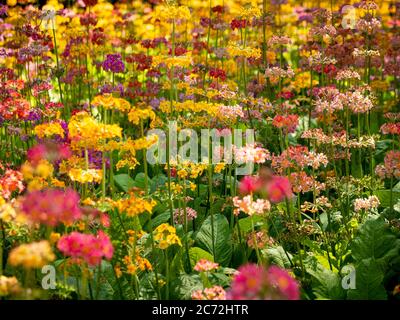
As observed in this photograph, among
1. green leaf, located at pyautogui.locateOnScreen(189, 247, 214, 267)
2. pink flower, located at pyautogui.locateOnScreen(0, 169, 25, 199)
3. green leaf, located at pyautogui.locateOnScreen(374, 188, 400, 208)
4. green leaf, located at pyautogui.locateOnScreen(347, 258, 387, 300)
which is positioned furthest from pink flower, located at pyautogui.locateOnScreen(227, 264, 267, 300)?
green leaf, located at pyautogui.locateOnScreen(374, 188, 400, 208)

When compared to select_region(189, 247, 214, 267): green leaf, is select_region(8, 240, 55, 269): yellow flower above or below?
above

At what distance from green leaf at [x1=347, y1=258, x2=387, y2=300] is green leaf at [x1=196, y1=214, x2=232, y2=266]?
81 cm

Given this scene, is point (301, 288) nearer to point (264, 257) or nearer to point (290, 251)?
point (264, 257)

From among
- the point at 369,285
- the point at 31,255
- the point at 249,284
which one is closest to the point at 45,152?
the point at 31,255

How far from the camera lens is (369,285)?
3.64m

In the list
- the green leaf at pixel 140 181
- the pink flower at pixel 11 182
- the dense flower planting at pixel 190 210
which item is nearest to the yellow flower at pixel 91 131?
the dense flower planting at pixel 190 210

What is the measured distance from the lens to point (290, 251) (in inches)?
171

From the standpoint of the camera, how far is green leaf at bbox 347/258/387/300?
3.65m

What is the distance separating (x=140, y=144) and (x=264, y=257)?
1118mm

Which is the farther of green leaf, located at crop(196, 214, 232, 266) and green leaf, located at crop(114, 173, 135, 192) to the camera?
green leaf, located at crop(114, 173, 135, 192)

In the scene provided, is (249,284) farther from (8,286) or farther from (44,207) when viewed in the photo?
(8,286)

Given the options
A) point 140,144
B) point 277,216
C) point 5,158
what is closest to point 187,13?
point 140,144

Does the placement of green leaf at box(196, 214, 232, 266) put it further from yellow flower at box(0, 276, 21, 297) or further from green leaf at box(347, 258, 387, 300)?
yellow flower at box(0, 276, 21, 297)

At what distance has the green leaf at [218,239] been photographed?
13.8 ft
